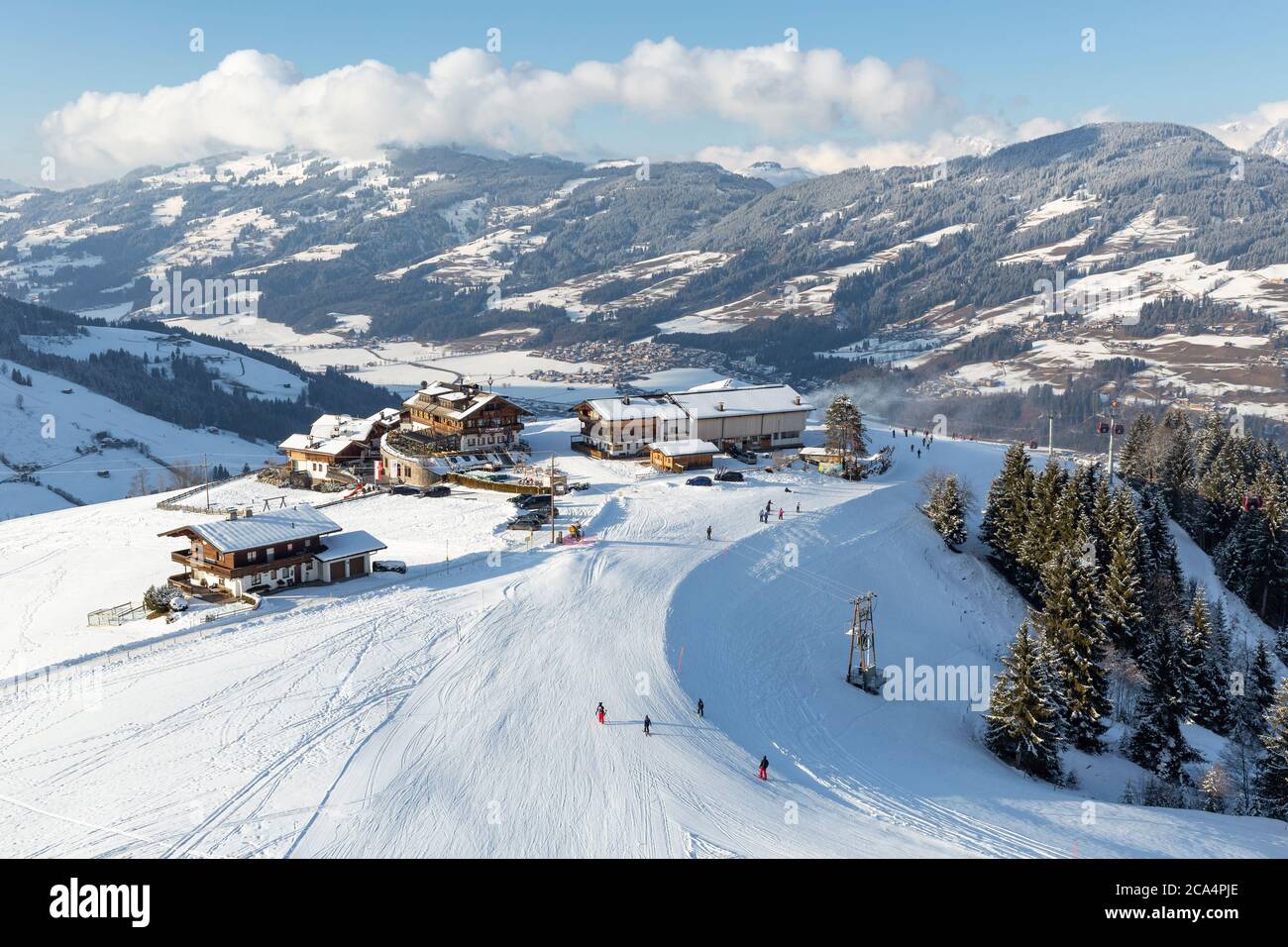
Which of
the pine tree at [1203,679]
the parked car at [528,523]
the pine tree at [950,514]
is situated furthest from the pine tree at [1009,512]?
the parked car at [528,523]

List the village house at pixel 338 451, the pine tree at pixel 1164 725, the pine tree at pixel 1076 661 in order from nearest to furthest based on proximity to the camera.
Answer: the pine tree at pixel 1164 725 < the pine tree at pixel 1076 661 < the village house at pixel 338 451

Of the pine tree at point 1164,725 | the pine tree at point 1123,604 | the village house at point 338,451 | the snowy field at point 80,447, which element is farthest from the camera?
the snowy field at point 80,447

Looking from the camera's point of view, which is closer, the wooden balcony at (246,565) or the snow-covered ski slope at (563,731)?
the snow-covered ski slope at (563,731)

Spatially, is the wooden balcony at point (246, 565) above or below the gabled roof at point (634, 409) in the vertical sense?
below

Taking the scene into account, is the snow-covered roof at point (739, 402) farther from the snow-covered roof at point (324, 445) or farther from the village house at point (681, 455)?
the snow-covered roof at point (324, 445)

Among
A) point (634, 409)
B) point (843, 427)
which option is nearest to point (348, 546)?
point (634, 409)

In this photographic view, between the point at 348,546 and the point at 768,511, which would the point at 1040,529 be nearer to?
the point at 768,511
